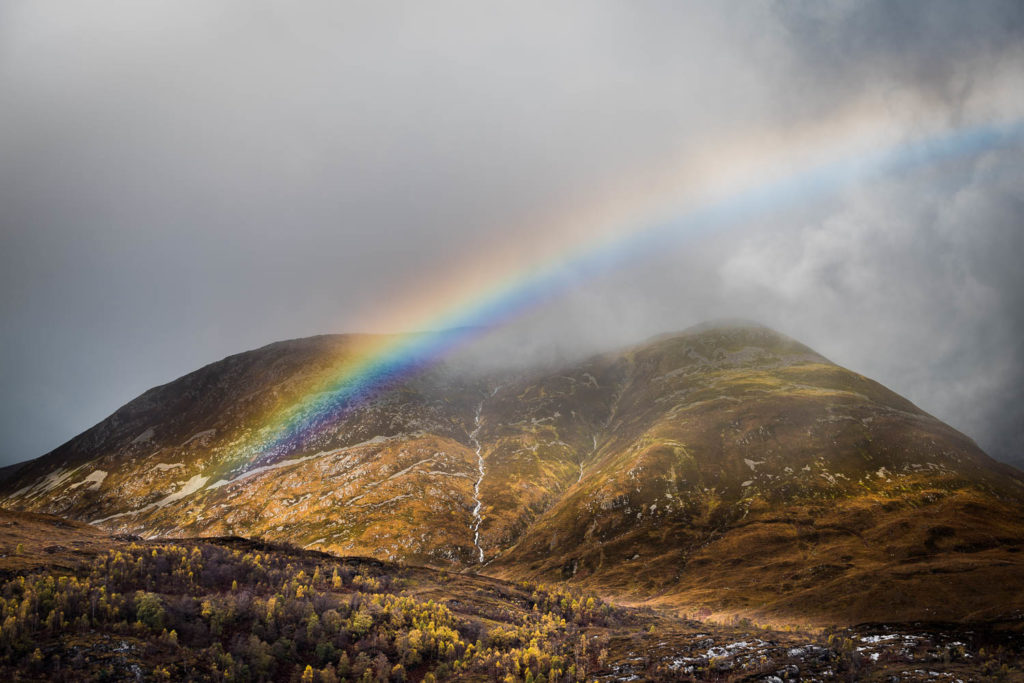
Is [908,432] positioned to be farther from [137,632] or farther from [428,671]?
[137,632]

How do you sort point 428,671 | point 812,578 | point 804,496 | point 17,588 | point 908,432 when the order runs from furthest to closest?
point 908,432 → point 804,496 → point 812,578 → point 428,671 → point 17,588

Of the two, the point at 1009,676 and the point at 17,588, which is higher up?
the point at 17,588

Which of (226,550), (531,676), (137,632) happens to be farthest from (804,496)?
(137,632)

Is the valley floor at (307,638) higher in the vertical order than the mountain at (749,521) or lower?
higher

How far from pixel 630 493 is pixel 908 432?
3689 inches

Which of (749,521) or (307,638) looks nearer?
(307,638)

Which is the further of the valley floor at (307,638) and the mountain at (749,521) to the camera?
the mountain at (749,521)

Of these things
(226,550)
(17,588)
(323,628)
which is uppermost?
(17,588)

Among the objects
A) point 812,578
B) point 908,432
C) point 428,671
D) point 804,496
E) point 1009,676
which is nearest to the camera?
point 1009,676

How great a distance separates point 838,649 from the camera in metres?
38.5

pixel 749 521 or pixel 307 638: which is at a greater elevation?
pixel 307 638

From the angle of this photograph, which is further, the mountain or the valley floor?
the mountain

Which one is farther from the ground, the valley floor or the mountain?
the valley floor

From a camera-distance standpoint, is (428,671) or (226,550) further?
(226,550)
